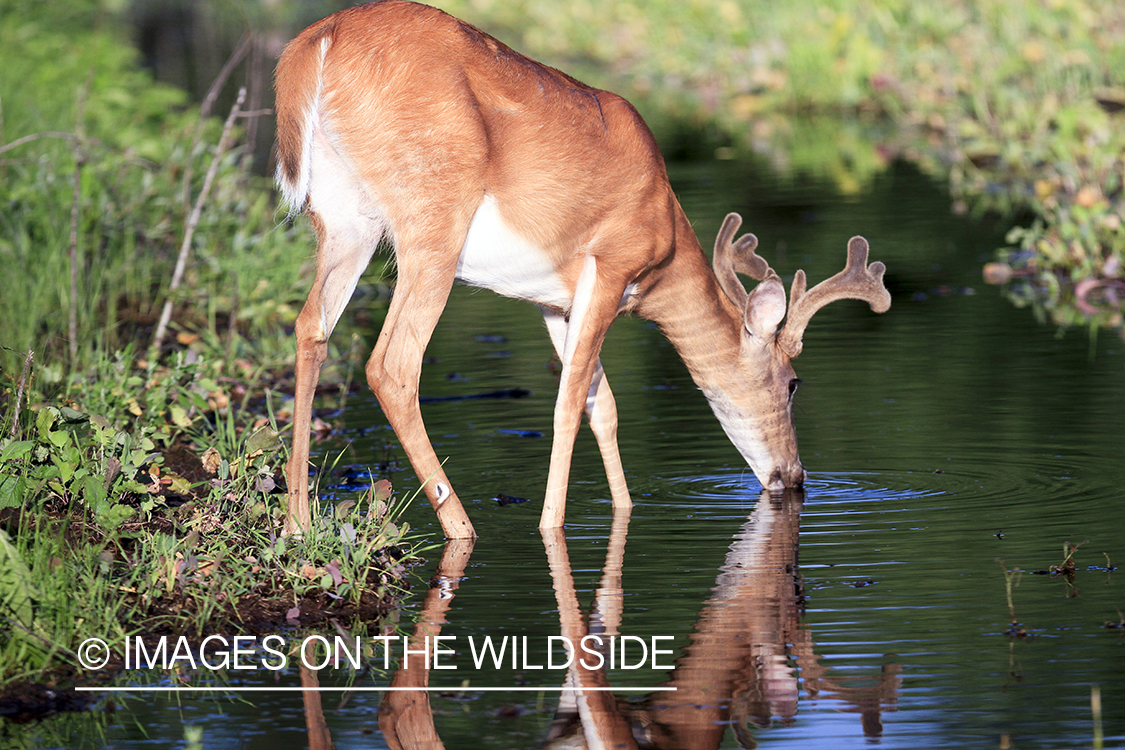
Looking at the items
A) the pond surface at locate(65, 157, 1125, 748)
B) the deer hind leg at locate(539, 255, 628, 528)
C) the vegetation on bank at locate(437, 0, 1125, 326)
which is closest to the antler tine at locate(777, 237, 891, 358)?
the pond surface at locate(65, 157, 1125, 748)

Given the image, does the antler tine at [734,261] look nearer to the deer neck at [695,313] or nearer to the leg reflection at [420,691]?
the deer neck at [695,313]

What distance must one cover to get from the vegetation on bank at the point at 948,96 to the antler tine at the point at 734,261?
139 inches

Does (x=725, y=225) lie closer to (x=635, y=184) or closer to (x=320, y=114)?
(x=635, y=184)

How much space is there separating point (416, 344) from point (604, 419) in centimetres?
120

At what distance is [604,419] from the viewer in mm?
7891

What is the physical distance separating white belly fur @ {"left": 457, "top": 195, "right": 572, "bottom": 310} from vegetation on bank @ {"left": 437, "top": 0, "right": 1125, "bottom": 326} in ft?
15.9

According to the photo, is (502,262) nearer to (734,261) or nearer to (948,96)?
(734,261)

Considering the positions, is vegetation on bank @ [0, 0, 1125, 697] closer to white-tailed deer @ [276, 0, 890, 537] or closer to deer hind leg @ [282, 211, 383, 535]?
deer hind leg @ [282, 211, 383, 535]

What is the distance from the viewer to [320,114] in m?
7.06

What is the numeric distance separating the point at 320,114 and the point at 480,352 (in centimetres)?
427

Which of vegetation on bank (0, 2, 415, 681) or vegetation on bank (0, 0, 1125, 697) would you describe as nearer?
vegetation on bank (0, 2, 415, 681)

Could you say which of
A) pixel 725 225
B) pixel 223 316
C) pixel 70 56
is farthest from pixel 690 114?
pixel 725 225

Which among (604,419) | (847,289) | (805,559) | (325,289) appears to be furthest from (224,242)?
(805,559)

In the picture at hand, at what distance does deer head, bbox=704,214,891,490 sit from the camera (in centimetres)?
791
